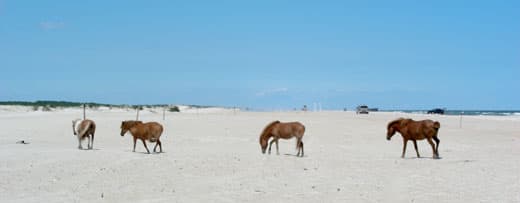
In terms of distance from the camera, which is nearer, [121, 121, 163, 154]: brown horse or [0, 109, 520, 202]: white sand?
[0, 109, 520, 202]: white sand

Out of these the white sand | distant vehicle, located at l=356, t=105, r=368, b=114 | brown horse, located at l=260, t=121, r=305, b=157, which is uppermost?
distant vehicle, located at l=356, t=105, r=368, b=114

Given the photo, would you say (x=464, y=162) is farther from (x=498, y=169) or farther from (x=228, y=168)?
(x=228, y=168)

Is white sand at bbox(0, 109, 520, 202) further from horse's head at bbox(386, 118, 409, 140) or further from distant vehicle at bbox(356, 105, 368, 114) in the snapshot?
distant vehicle at bbox(356, 105, 368, 114)

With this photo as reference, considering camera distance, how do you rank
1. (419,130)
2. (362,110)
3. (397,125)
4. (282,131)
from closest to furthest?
1. (419,130)
2. (282,131)
3. (397,125)
4. (362,110)

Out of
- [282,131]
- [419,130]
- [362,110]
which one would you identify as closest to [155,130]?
[282,131]

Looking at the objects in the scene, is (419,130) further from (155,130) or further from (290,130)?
(155,130)

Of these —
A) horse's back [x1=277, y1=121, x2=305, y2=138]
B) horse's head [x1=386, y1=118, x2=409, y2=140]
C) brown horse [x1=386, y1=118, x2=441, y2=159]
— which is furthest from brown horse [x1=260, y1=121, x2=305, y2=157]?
brown horse [x1=386, y1=118, x2=441, y2=159]

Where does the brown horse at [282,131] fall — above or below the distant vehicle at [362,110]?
below

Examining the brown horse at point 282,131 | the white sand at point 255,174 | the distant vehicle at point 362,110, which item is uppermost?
the distant vehicle at point 362,110

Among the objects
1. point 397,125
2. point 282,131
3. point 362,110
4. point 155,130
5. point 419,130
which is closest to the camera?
point 419,130

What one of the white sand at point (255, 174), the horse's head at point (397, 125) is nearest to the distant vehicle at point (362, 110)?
the white sand at point (255, 174)

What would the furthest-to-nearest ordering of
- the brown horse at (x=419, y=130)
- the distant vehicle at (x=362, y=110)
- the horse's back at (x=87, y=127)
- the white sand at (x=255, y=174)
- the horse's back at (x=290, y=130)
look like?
the distant vehicle at (x=362, y=110) < the horse's back at (x=87, y=127) < the horse's back at (x=290, y=130) < the brown horse at (x=419, y=130) < the white sand at (x=255, y=174)

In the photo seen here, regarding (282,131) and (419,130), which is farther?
(282,131)

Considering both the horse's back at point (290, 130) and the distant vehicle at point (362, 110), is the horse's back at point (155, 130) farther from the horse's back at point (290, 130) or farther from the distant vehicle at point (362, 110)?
the distant vehicle at point (362, 110)
